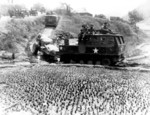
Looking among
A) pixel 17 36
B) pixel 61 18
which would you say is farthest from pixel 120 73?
pixel 61 18

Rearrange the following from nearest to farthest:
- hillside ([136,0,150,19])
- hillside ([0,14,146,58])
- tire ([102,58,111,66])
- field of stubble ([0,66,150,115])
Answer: field of stubble ([0,66,150,115]), tire ([102,58,111,66]), hillside ([0,14,146,58]), hillside ([136,0,150,19])

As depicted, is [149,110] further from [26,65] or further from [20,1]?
[20,1]

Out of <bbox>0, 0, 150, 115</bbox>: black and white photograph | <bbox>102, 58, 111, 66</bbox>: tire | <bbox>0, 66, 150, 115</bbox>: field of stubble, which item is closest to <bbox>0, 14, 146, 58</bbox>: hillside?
<bbox>0, 0, 150, 115</bbox>: black and white photograph

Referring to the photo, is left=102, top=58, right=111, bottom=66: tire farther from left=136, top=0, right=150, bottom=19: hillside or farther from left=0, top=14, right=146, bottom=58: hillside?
left=136, top=0, right=150, bottom=19: hillside

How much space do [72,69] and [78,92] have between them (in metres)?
6.47

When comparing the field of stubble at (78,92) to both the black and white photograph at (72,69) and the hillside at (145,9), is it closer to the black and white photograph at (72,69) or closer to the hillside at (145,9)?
the black and white photograph at (72,69)

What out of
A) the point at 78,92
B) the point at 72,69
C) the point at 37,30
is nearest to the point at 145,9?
the point at 37,30

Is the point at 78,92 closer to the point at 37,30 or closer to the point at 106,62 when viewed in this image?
the point at 106,62

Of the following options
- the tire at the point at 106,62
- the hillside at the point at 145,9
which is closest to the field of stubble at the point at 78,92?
the tire at the point at 106,62

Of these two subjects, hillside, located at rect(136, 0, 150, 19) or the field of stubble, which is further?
hillside, located at rect(136, 0, 150, 19)

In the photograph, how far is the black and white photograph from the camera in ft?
36.6

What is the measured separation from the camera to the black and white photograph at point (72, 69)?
1116 centimetres

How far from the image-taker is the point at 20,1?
59594 millimetres

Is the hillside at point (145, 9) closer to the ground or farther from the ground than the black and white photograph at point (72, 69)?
farther from the ground
